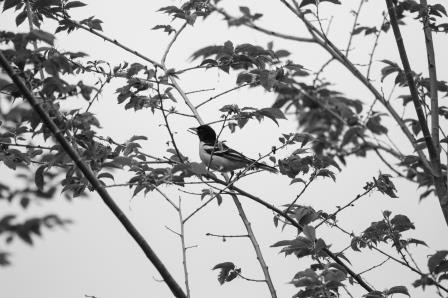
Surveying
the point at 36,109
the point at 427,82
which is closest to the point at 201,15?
the point at 427,82

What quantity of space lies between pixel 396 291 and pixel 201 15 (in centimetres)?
343

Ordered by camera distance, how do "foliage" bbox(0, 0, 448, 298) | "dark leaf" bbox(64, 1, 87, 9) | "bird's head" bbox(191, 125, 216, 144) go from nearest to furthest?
"foliage" bbox(0, 0, 448, 298), "dark leaf" bbox(64, 1, 87, 9), "bird's head" bbox(191, 125, 216, 144)

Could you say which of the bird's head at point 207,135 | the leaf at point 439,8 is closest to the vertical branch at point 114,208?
the leaf at point 439,8

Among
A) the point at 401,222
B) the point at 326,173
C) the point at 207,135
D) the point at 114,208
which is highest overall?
the point at 207,135

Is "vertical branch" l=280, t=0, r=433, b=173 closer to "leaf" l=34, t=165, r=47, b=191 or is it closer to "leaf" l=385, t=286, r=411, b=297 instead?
"leaf" l=385, t=286, r=411, b=297

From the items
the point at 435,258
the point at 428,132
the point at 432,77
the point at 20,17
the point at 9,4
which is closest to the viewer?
the point at 435,258

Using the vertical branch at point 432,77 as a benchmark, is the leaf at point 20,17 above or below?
above

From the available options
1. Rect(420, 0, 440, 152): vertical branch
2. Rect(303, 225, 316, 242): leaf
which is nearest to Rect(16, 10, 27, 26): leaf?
Rect(303, 225, 316, 242): leaf

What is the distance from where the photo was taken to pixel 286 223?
18.5 ft

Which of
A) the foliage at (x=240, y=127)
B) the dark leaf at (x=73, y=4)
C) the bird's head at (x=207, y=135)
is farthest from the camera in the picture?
the bird's head at (x=207, y=135)

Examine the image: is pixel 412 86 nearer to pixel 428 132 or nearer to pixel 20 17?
pixel 428 132

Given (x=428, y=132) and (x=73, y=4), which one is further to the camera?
(x=73, y=4)

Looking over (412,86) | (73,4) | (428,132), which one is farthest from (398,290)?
(73,4)

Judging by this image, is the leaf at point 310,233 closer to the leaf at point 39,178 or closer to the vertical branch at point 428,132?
the vertical branch at point 428,132
